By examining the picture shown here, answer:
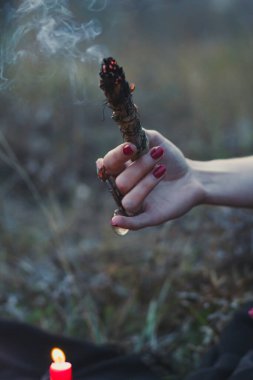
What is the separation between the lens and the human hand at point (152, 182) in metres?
1.56

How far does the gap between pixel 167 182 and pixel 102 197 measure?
95.9 inches

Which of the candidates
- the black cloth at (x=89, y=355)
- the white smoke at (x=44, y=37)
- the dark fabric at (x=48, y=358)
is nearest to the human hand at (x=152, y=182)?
A: the white smoke at (x=44, y=37)

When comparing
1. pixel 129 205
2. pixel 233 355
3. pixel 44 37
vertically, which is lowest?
pixel 233 355

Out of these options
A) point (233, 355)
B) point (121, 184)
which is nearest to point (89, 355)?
point (233, 355)

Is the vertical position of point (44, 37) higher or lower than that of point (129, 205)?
higher

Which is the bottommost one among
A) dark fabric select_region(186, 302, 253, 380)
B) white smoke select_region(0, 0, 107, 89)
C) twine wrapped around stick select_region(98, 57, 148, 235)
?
dark fabric select_region(186, 302, 253, 380)

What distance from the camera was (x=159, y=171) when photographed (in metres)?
1.58

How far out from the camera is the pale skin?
157cm

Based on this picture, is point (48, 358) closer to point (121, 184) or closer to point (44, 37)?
point (121, 184)

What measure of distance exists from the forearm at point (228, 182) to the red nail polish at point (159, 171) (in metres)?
0.30

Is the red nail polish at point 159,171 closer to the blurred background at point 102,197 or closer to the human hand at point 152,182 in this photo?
the human hand at point 152,182

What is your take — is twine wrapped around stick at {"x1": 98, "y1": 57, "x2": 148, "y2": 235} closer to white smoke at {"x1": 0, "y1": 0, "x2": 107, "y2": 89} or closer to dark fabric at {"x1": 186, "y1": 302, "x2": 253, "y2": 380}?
white smoke at {"x1": 0, "y1": 0, "x2": 107, "y2": 89}

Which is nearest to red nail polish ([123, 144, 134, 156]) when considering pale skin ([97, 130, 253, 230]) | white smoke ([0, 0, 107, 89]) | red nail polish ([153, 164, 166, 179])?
pale skin ([97, 130, 253, 230])

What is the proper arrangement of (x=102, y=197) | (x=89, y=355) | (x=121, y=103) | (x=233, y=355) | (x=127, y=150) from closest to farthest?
(x=121, y=103), (x=127, y=150), (x=233, y=355), (x=89, y=355), (x=102, y=197)
